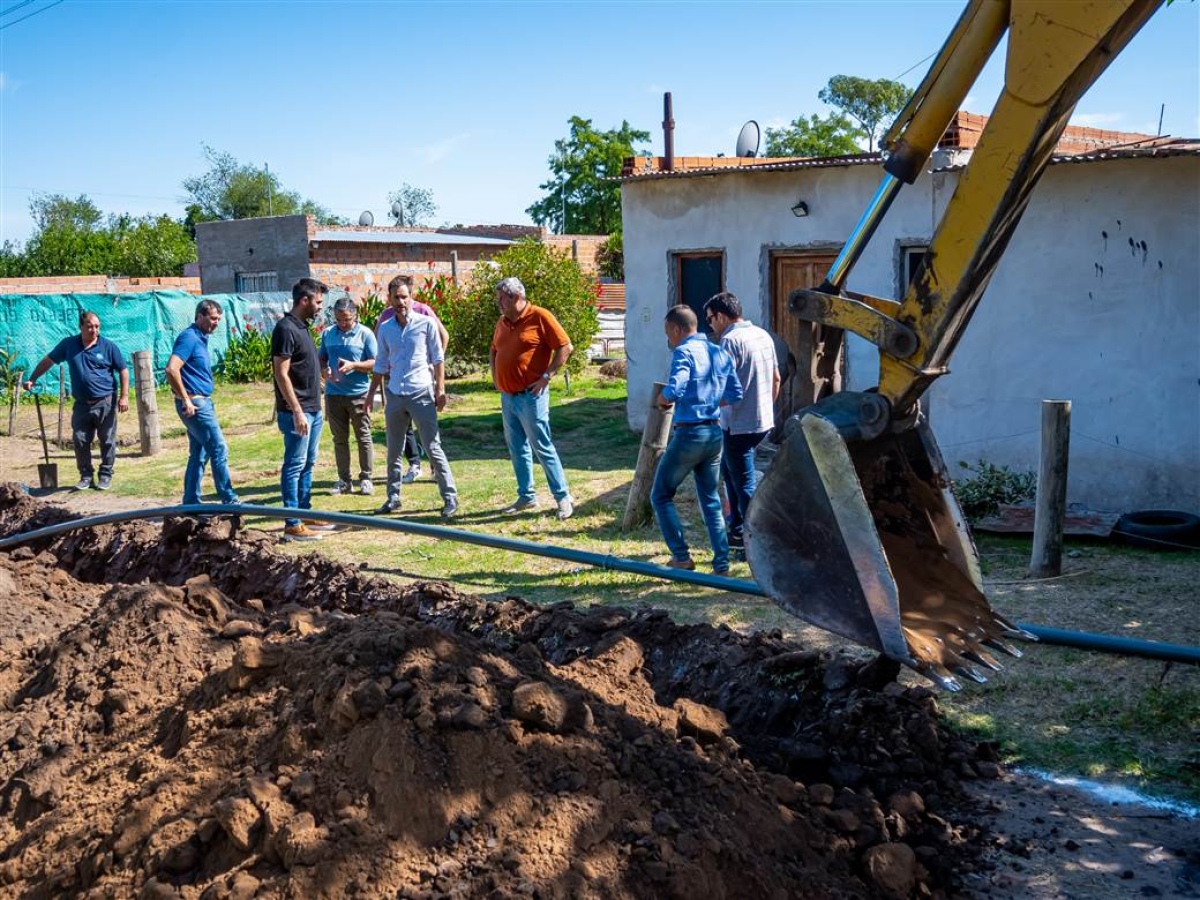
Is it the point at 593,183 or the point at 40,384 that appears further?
the point at 593,183

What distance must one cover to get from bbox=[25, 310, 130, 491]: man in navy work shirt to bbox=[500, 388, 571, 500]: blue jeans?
16.2 feet

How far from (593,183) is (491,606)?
137 feet

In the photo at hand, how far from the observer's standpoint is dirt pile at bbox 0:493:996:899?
399 centimetres

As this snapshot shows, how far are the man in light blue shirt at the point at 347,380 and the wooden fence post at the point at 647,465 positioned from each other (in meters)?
2.87

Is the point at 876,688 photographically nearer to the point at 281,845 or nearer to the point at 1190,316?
the point at 281,845

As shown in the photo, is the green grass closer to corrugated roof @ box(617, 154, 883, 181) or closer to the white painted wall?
the white painted wall

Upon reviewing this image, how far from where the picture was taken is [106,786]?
16.1ft

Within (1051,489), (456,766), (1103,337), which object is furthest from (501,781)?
(1103,337)

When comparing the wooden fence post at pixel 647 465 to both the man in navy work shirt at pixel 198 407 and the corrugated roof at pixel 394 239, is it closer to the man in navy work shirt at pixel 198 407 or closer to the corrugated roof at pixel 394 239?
the man in navy work shirt at pixel 198 407

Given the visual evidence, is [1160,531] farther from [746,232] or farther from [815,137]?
[815,137]

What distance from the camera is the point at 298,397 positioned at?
402 inches

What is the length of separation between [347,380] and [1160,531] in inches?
294

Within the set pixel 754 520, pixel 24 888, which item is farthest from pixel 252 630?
pixel 754 520

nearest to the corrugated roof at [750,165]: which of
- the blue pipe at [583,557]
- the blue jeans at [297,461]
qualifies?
the blue jeans at [297,461]
